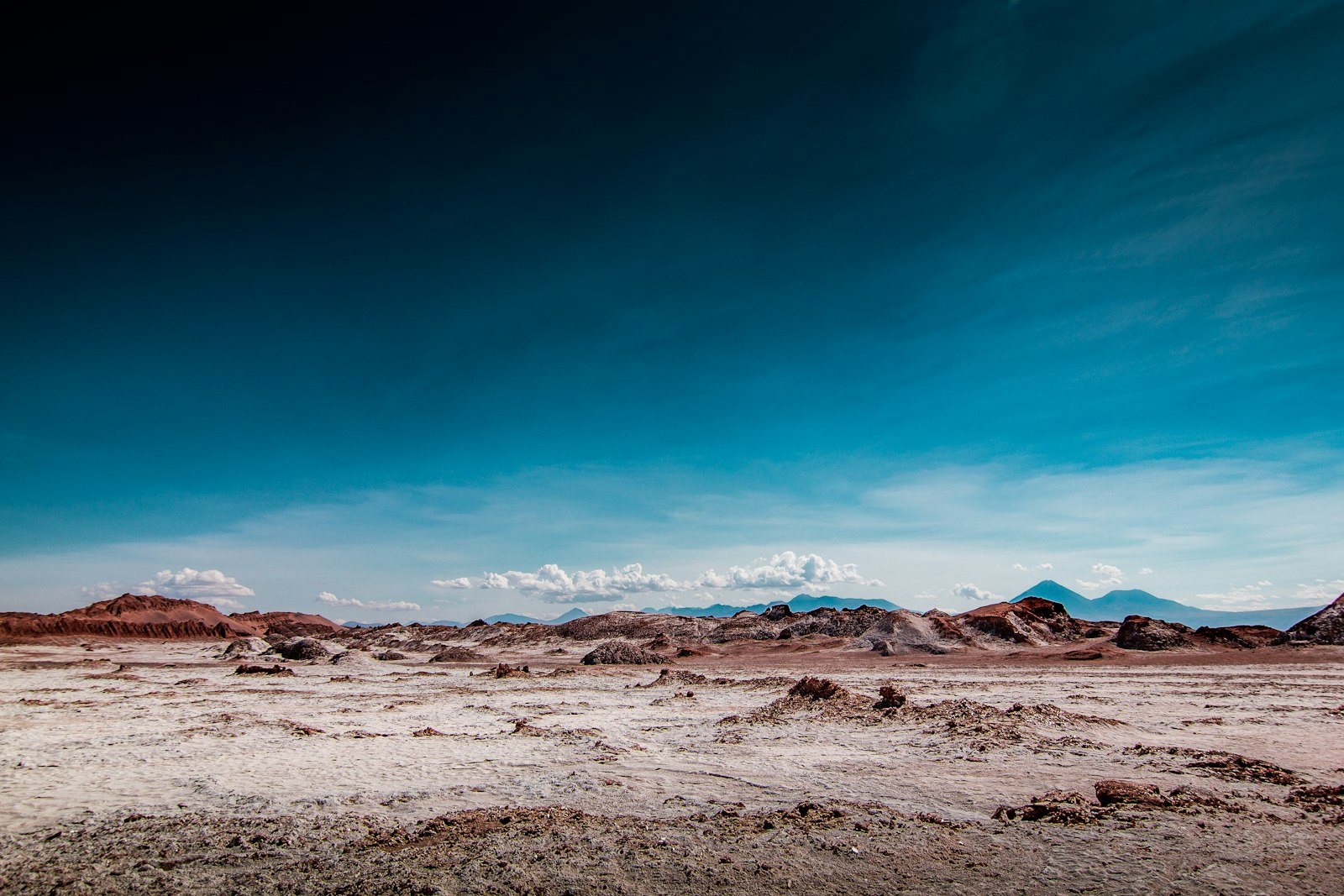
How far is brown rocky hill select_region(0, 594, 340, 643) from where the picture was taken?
7969cm

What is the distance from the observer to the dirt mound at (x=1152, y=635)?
39.7m

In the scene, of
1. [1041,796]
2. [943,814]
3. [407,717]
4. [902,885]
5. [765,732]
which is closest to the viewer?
[902,885]

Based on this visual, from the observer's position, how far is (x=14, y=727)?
13.1 metres

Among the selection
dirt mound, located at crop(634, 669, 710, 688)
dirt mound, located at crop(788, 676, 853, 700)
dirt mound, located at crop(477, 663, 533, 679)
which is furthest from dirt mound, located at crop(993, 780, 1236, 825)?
dirt mound, located at crop(477, 663, 533, 679)

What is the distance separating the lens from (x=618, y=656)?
36375 millimetres

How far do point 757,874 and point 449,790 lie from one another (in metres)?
4.51

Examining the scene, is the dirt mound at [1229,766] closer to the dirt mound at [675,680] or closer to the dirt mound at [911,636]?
the dirt mound at [675,680]

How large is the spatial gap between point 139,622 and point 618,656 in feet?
315

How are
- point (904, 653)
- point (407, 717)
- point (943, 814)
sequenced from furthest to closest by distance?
1. point (904, 653)
2. point (407, 717)
3. point (943, 814)

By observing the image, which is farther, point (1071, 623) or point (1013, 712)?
point (1071, 623)

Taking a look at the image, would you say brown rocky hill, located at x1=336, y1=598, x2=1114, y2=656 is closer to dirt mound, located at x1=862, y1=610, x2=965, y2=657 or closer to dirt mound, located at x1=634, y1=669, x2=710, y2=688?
dirt mound, located at x1=862, y1=610, x2=965, y2=657

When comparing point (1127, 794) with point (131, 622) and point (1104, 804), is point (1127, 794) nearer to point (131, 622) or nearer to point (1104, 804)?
point (1104, 804)

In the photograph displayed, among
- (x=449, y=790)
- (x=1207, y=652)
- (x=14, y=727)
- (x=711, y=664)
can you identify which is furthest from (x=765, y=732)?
(x=1207, y=652)

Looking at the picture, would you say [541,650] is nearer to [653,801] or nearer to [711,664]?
[711,664]
